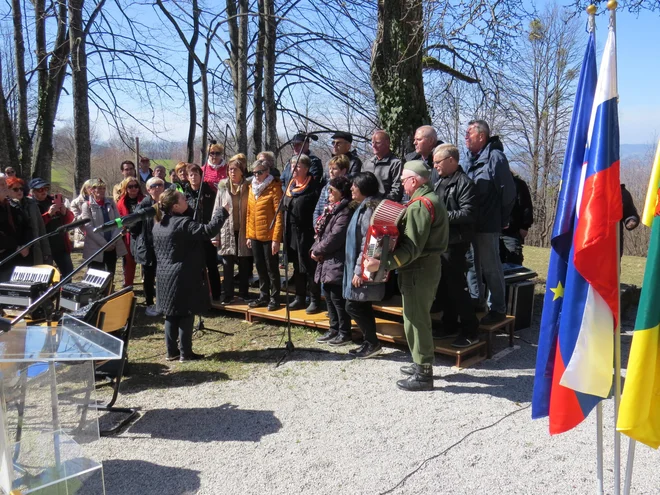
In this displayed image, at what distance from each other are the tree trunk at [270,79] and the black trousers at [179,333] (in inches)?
306

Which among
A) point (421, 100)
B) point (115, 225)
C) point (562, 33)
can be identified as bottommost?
point (115, 225)

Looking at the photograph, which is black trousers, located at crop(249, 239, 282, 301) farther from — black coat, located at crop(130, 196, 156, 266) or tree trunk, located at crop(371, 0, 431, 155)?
tree trunk, located at crop(371, 0, 431, 155)

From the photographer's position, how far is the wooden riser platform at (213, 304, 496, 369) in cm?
559

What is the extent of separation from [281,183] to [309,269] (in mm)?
1160

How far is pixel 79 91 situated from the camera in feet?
37.1

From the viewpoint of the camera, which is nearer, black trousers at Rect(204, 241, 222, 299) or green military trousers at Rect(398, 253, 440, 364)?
green military trousers at Rect(398, 253, 440, 364)

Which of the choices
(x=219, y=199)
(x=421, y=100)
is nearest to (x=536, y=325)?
(x=421, y=100)

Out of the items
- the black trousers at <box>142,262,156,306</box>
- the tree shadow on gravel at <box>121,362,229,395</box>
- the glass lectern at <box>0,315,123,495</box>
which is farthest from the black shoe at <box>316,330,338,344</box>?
the glass lectern at <box>0,315,123,495</box>

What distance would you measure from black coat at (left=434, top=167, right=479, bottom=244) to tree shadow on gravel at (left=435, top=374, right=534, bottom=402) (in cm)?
130

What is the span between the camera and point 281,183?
7137mm

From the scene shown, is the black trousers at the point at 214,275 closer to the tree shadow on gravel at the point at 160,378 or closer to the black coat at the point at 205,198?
the black coat at the point at 205,198

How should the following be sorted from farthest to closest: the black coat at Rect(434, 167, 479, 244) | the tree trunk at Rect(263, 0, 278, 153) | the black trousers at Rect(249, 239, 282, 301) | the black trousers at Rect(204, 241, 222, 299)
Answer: the tree trunk at Rect(263, 0, 278, 153)
the black trousers at Rect(204, 241, 222, 299)
the black trousers at Rect(249, 239, 282, 301)
the black coat at Rect(434, 167, 479, 244)

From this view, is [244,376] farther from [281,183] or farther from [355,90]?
[355,90]

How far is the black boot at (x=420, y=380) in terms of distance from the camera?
494 cm
